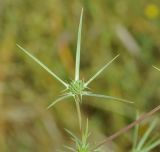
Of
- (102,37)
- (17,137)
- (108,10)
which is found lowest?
(17,137)

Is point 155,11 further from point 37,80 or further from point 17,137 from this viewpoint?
point 17,137

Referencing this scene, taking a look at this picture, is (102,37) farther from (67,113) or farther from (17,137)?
(17,137)

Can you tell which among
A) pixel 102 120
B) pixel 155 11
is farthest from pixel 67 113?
pixel 155 11

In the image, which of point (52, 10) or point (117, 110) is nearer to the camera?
point (117, 110)

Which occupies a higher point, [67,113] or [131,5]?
[131,5]

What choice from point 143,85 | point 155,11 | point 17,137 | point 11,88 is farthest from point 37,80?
point 155,11

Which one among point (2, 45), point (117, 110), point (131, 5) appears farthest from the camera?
point (131, 5)

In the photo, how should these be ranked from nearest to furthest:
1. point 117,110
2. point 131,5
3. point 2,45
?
point 117,110
point 2,45
point 131,5
